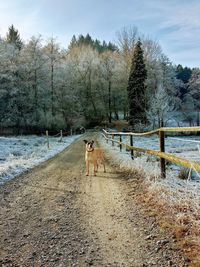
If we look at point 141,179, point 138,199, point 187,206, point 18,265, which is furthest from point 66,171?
point 18,265

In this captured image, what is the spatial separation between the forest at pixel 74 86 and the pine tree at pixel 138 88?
1.82 ft

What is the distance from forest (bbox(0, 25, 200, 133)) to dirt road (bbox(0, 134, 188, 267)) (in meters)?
36.5

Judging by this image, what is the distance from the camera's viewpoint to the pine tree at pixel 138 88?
4569 cm

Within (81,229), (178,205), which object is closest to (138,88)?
(178,205)

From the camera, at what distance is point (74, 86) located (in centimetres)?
5778

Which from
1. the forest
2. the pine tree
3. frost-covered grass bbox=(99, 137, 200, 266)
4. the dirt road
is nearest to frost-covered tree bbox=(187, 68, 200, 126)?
the forest

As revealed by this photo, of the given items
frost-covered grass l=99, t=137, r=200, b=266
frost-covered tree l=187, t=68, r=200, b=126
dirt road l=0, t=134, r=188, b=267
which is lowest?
dirt road l=0, t=134, r=188, b=267

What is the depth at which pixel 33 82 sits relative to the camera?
150 feet

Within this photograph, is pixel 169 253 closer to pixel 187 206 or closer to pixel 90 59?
pixel 187 206

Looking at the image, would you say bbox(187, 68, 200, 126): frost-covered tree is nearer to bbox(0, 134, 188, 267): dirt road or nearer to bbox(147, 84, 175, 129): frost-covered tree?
bbox(147, 84, 175, 129): frost-covered tree

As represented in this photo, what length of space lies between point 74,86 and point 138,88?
16.2 m

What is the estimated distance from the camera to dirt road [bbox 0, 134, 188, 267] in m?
3.58

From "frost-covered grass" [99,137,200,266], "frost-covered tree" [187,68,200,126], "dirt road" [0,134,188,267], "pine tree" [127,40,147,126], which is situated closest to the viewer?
"dirt road" [0,134,188,267]

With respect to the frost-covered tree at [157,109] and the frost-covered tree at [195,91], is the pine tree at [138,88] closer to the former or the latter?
the frost-covered tree at [157,109]
